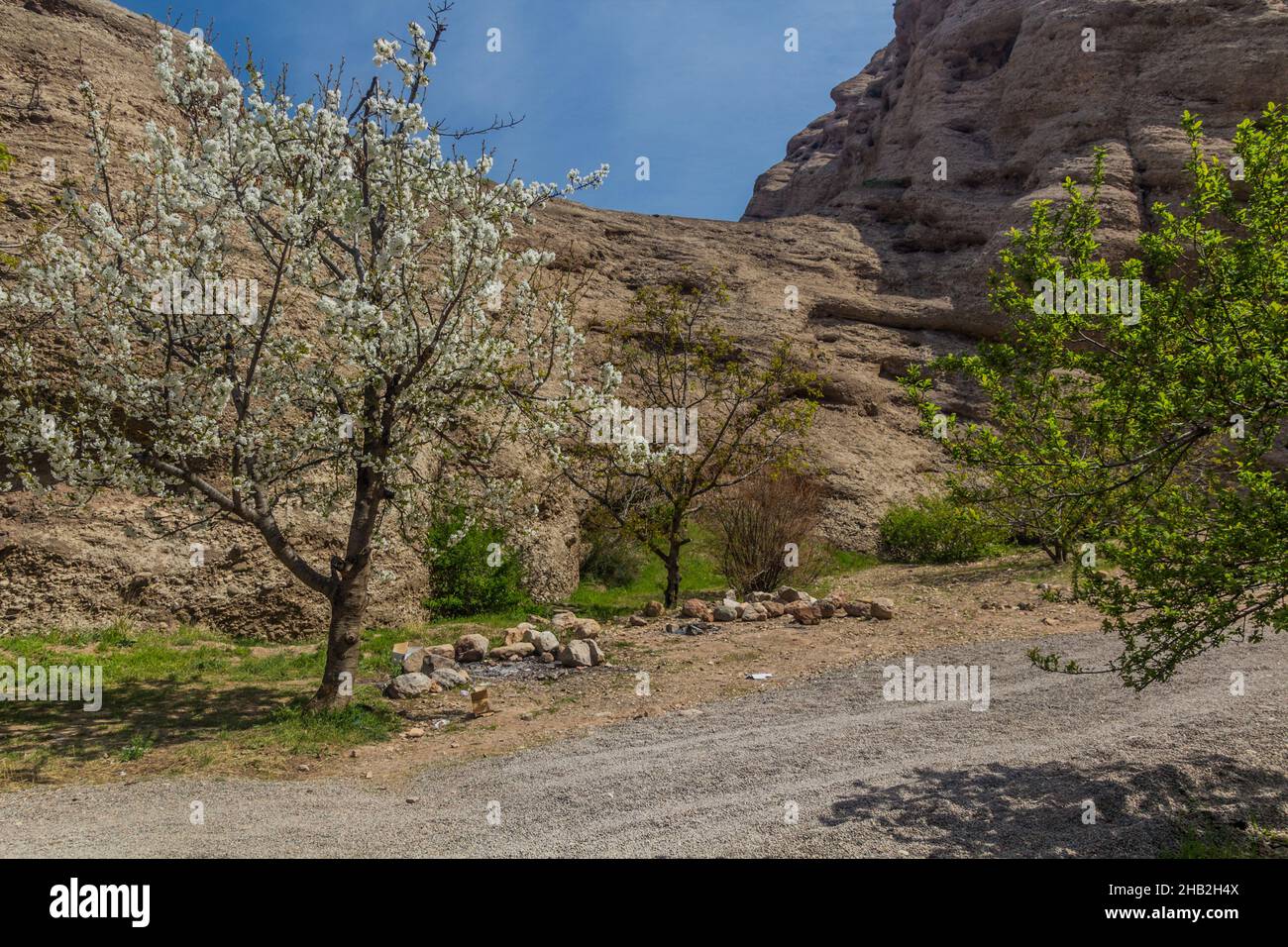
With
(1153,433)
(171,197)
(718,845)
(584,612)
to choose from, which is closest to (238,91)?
(171,197)

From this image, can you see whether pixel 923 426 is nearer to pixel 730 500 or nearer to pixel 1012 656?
pixel 1012 656

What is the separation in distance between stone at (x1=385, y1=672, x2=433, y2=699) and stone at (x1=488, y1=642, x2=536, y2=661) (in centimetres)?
197

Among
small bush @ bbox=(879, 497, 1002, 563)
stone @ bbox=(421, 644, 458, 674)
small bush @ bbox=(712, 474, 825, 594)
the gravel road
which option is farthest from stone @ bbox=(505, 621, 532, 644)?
small bush @ bbox=(879, 497, 1002, 563)

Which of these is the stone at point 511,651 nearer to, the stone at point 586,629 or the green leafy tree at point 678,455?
the stone at point 586,629

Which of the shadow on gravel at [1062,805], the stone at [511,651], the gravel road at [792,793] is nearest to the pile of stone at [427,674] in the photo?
the stone at [511,651]

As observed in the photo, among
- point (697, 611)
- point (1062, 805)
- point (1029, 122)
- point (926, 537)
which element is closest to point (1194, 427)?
point (1062, 805)

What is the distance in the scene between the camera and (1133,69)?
34.1 m

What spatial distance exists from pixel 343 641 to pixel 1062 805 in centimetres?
818

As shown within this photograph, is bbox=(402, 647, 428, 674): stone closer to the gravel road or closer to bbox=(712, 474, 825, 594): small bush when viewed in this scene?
the gravel road

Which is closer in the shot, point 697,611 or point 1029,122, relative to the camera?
point 697,611

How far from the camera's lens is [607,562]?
21.7 metres

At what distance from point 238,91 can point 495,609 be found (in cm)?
1091

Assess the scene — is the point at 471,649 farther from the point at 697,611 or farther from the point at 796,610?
the point at 796,610

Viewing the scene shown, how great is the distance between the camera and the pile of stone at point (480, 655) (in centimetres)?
1109
